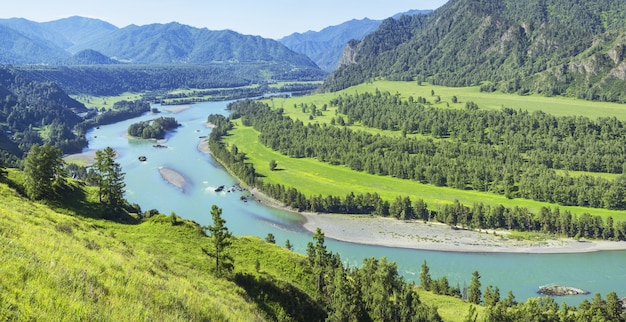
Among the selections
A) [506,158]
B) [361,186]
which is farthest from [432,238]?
[506,158]

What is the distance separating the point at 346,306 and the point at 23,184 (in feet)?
160

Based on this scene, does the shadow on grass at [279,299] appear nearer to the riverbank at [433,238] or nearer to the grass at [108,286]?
the grass at [108,286]

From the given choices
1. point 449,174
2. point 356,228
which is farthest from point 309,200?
point 449,174

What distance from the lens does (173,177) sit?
500 ft

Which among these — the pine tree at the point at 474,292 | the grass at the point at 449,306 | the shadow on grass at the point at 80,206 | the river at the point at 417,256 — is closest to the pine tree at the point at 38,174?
the shadow on grass at the point at 80,206

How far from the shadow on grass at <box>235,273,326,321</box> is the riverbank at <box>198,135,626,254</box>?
6020 cm

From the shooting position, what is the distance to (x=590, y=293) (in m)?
82.4

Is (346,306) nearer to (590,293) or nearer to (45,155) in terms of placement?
(45,155)

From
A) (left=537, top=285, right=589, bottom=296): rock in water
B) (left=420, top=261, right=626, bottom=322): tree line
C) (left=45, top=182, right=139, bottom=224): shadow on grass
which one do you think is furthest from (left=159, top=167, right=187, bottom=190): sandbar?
(left=537, top=285, right=589, bottom=296): rock in water

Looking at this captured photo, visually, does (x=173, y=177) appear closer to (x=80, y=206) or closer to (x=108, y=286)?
(x=80, y=206)

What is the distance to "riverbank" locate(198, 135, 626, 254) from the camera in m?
101

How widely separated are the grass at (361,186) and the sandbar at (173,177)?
99.3 feet

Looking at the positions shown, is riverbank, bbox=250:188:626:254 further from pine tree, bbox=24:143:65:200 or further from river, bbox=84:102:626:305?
pine tree, bbox=24:143:65:200

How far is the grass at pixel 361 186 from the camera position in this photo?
126 meters
